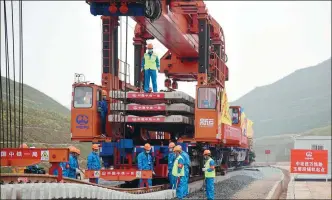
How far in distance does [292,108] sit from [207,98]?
15069 centimetres

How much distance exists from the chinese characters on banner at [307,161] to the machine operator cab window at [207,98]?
856 centimetres

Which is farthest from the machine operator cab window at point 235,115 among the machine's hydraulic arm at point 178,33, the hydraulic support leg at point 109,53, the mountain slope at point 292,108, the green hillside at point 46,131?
the mountain slope at point 292,108

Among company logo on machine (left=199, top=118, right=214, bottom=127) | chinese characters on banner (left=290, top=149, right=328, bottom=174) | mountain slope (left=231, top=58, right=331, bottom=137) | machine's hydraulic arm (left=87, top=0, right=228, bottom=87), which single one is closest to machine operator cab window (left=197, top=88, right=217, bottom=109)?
company logo on machine (left=199, top=118, right=214, bottom=127)

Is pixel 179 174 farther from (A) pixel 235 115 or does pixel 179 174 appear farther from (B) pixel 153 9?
(A) pixel 235 115

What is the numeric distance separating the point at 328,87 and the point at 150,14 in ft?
583

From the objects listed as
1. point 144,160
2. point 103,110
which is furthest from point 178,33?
point 144,160

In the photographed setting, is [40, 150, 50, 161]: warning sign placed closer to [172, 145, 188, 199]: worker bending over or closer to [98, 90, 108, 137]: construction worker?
[172, 145, 188, 199]: worker bending over

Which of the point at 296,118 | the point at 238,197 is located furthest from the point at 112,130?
the point at 296,118

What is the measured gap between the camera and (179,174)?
13.1 meters

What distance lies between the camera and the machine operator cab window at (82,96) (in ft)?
48.1

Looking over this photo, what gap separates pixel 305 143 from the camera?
3006 centimetres

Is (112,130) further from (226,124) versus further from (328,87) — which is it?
(328,87)

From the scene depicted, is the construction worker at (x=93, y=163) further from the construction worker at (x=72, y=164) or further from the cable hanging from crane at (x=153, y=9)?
the cable hanging from crane at (x=153, y=9)

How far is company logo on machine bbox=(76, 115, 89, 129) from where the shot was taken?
48.0 ft
